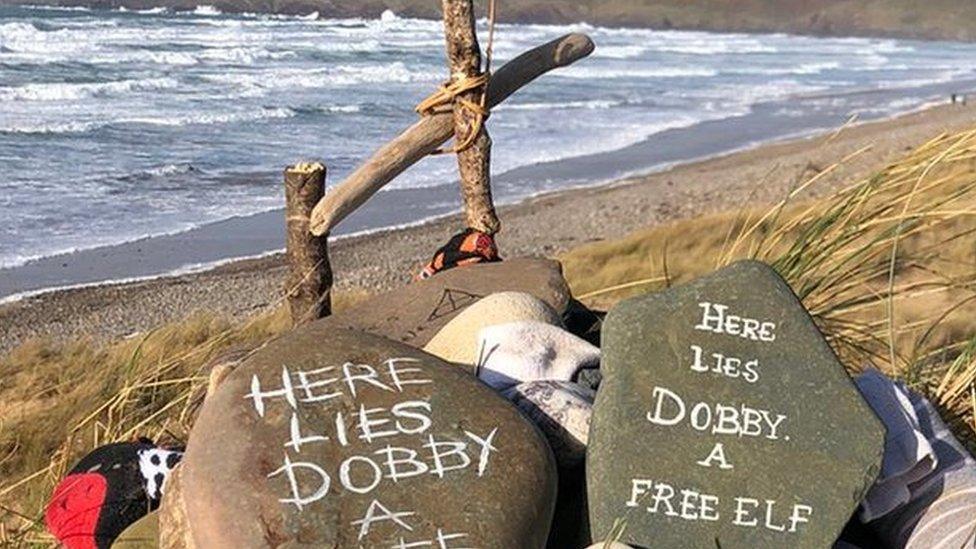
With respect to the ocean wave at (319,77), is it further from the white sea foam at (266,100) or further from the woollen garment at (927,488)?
the woollen garment at (927,488)

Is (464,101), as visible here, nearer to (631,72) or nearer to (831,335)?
(831,335)

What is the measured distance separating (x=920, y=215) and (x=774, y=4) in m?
103

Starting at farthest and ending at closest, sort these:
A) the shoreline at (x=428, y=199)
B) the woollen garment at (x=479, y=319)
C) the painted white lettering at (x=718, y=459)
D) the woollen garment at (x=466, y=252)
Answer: the shoreline at (x=428, y=199) → the woollen garment at (x=466, y=252) → the woollen garment at (x=479, y=319) → the painted white lettering at (x=718, y=459)

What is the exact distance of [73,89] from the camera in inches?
1109

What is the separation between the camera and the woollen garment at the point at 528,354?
354 centimetres

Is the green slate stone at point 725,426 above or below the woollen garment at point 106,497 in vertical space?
above

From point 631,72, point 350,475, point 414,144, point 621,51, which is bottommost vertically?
point 621,51

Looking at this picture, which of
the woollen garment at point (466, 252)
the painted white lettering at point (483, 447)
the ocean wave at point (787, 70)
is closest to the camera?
the painted white lettering at point (483, 447)

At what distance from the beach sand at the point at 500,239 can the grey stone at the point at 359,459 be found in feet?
13.3

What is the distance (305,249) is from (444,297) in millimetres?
630

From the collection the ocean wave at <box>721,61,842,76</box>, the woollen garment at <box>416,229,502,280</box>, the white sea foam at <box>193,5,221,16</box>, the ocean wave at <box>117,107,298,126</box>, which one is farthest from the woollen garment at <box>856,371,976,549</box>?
the white sea foam at <box>193,5,221,16</box>

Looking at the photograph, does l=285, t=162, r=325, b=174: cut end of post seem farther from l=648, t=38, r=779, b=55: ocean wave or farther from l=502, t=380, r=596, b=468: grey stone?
l=648, t=38, r=779, b=55: ocean wave

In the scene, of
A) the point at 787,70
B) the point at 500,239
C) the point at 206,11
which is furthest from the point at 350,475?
the point at 206,11

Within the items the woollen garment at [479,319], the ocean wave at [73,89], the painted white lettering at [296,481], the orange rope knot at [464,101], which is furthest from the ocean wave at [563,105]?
the painted white lettering at [296,481]
